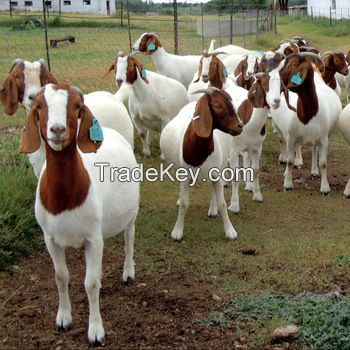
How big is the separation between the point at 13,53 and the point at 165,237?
15339mm

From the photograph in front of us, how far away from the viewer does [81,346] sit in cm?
394

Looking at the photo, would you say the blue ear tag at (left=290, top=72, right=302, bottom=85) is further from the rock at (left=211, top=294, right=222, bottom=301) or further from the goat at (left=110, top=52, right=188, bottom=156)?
the rock at (left=211, top=294, right=222, bottom=301)

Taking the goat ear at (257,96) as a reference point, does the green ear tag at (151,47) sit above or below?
above

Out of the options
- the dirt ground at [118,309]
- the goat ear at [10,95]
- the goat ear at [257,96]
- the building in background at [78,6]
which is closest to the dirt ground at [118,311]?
the dirt ground at [118,309]

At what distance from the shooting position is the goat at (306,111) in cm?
701

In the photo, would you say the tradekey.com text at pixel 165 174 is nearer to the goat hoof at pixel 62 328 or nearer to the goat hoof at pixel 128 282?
the goat hoof at pixel 128 282

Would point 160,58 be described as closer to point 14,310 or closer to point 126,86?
point 126,86

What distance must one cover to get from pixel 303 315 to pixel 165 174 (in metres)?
4.20

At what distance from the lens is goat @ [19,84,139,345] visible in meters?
3.46

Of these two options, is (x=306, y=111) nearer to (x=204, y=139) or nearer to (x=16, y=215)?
(x=204, y=139)

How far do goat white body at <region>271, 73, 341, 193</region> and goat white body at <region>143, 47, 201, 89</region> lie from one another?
3.70m

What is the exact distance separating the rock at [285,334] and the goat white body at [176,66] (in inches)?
300

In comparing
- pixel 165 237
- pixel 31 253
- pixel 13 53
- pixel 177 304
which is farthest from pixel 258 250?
pixel 13 53

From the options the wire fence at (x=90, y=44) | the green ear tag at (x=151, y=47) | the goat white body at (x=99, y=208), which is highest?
the green ear tag at (x=151, y=47)
